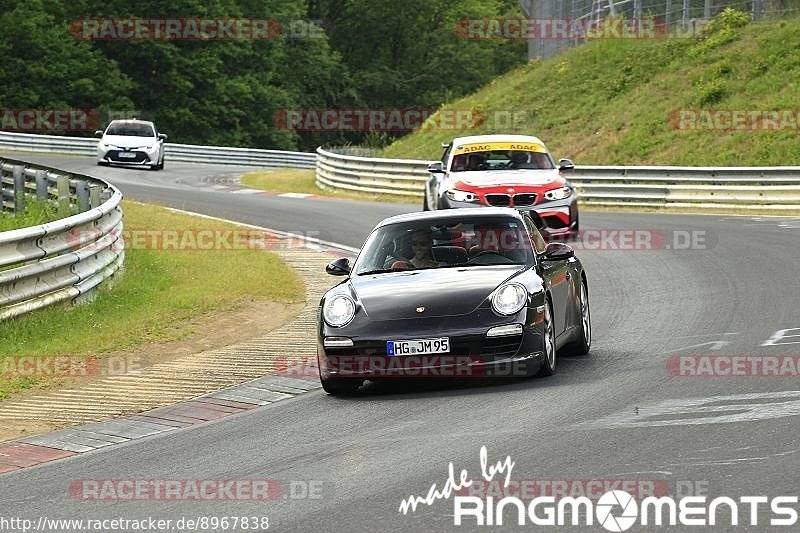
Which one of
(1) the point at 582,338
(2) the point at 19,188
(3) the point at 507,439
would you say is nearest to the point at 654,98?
(2) the point at 19,188

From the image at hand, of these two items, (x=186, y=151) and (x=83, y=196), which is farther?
(x=186, y=151)

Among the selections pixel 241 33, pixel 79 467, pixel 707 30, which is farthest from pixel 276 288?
pixel 241 33

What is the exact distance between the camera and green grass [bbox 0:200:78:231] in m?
18.7

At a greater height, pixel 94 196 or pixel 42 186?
pixel 94 196

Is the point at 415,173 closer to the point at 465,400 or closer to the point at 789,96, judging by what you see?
the point at 789,96

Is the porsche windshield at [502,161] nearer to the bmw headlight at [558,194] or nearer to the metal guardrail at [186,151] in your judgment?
the bmw headlight at [558,194]

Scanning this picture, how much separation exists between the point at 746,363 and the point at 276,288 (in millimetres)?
7145

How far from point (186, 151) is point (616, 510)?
5014 cm

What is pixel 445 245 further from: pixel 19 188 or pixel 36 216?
pixel 19 188

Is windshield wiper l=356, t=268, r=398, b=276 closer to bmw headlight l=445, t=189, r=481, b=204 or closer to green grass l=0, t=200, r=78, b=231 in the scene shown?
green grass l=0, t=200, r=78, b=231

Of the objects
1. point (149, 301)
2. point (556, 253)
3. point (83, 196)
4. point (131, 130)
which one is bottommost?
point (131, 130)

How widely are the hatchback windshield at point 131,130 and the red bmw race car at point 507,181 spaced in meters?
23.9

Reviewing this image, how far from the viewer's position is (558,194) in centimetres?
2098

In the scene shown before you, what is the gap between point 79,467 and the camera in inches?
329
